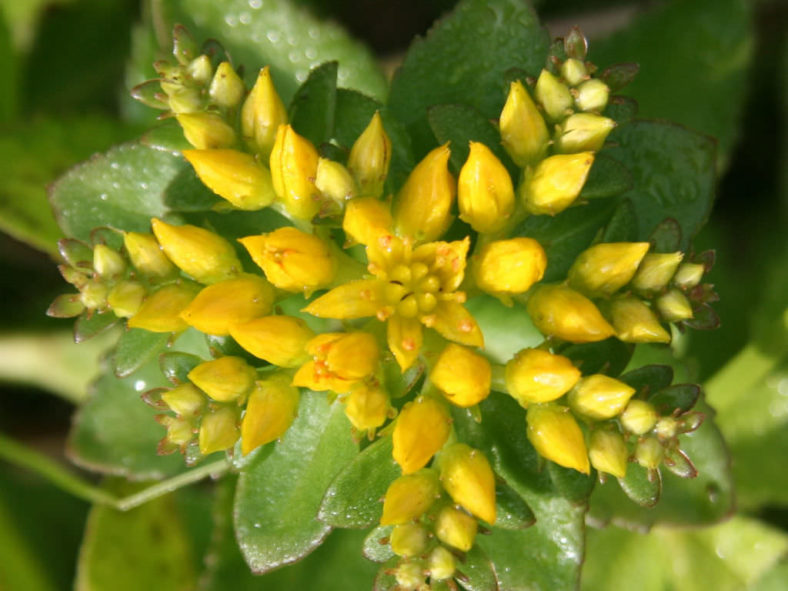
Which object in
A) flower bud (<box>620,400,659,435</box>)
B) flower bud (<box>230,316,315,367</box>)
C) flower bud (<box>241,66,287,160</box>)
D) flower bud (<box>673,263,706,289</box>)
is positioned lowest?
flower bud (<box>620,400,659,435</box>)

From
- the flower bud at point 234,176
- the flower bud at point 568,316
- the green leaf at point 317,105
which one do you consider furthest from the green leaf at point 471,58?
the flower bud at point 568,316

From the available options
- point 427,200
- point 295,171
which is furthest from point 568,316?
point 295,171

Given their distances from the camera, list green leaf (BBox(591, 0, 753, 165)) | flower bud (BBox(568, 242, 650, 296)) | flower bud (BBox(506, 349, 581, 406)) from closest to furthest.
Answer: flower bud (BBox(506, 349, 581, 406))
flower bud (BBox(568, 242, 650, 296))
green leaf (BBox(591, 0, 753, 165))

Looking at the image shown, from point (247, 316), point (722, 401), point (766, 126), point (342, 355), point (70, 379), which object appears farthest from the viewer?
point (766, 126)

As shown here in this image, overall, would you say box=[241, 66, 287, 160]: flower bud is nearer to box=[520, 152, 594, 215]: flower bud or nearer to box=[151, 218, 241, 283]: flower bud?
box=[151, 218, 241, 283]: flower bud

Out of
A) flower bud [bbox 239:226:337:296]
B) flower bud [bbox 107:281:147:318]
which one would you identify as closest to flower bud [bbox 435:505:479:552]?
flower bud [bbox 239:226:337:296]

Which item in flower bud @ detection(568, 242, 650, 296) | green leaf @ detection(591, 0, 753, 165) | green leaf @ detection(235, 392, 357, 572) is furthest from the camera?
green leaf @ detection(591, 0, 753, 165)

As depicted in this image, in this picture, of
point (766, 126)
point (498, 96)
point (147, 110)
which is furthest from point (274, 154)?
point (766, 126)

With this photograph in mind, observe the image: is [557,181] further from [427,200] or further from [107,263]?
[107,263]

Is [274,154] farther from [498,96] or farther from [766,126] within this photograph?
[766,126]
